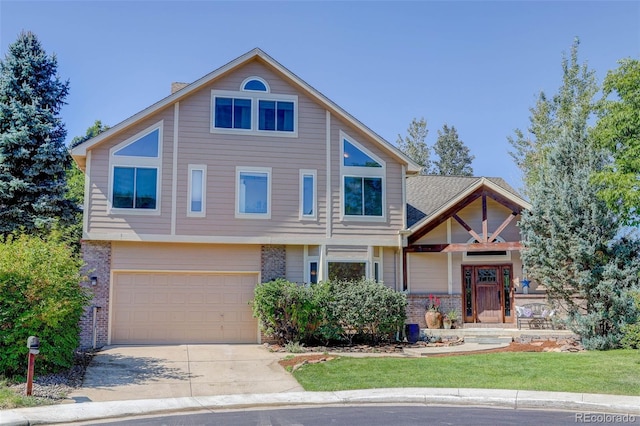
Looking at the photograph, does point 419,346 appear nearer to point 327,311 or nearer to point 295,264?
point 327,311

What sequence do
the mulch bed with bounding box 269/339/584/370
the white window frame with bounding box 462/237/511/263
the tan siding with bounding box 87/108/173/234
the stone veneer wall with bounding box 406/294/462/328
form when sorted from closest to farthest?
the mulch bed with bounding box 269/339/584/370
the tan siding with bounding box 87/108/173/234
the stone veneer wall with bounding box 406/294/462/328
the white window frame with bounding box 462/237/511/263

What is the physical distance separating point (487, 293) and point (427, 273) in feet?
7.14

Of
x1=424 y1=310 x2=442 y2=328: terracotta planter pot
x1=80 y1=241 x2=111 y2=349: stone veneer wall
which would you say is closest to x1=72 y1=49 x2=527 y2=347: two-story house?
x1=80 y1=241 x2=111 y2=349: stone veneer wall

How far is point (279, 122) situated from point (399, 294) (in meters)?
6.60

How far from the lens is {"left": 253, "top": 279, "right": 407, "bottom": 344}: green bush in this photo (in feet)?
56.3

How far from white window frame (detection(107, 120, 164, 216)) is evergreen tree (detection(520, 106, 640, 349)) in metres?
11.0

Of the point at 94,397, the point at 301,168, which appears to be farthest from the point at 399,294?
the point at 94,397

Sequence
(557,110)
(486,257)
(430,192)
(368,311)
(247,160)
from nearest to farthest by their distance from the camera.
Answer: (368,311)
(247,160)
(486,257)
(430,192)
(557,110)

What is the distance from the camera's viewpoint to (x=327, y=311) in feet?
57.3

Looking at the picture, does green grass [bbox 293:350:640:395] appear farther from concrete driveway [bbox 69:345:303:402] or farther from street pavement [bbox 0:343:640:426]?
concrete driveway [bbox 69:345:303:402]

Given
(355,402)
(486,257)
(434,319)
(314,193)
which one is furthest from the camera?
(486,257)

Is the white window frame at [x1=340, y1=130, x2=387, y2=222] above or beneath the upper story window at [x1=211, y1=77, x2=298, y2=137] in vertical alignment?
beneath

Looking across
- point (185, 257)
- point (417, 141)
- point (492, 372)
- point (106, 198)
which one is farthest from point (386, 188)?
point (417, 141)

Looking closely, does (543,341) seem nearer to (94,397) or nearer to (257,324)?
(257,324)
